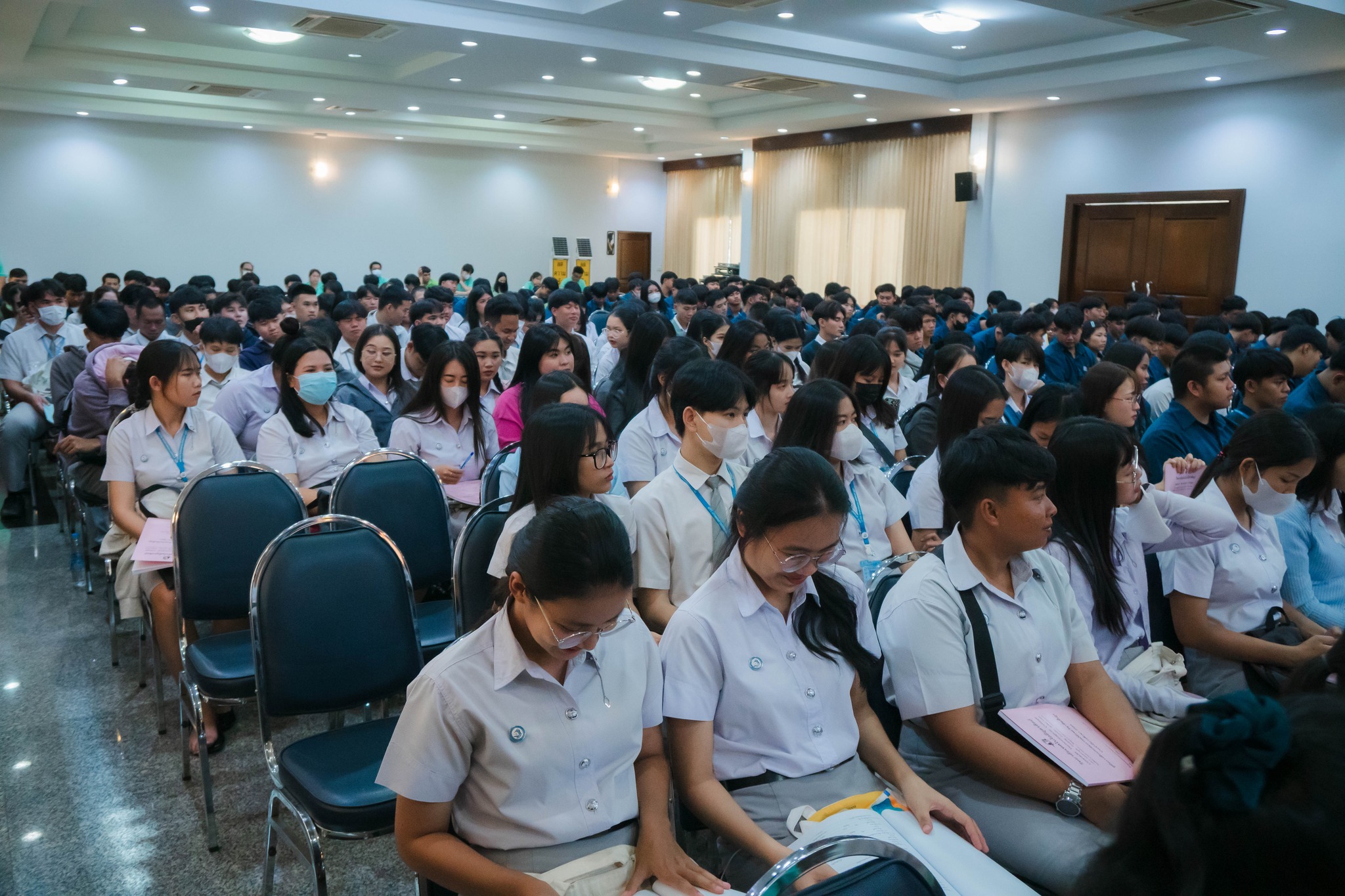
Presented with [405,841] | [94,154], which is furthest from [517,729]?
[94,154]

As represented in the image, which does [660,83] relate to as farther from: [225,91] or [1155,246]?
[1155,246]

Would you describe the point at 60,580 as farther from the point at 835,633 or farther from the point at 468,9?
the point at 468,9

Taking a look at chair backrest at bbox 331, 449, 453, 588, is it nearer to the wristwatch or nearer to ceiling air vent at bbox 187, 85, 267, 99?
the wristwatch

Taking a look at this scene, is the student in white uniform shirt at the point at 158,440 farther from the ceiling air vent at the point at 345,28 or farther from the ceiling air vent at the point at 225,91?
the ceiling air vent at the point at 225,91

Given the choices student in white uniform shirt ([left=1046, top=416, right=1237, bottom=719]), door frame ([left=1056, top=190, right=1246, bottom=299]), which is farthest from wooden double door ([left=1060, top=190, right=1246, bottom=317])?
student in white uniform shirt ([left=1046, top=416, right=1237, bottom=719])

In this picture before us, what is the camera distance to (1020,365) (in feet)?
17.3

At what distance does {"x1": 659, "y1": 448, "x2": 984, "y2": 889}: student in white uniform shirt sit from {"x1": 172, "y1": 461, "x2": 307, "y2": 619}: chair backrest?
1.75 meters

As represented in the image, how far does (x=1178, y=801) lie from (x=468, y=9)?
9.64 metres

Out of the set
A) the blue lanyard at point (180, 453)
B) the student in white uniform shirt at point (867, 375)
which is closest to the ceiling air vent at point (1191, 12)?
the student in white uniform shirt at point (867, 375)

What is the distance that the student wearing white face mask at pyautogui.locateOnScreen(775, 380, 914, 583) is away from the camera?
3.17 m

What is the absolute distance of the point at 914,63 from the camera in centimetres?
1120

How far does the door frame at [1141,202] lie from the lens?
11078 millimetres

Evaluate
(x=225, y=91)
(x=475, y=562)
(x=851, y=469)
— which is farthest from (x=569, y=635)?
(x=225, y=91)

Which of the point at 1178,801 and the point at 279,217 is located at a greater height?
the point at 279,217
